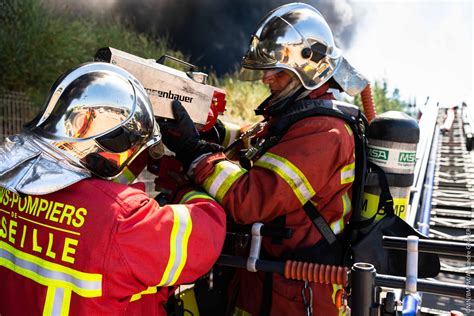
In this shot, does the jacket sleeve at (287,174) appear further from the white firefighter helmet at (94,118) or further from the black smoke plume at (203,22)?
the black smoke plume at (203,22)

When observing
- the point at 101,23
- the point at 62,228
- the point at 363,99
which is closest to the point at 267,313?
the point at 62,228

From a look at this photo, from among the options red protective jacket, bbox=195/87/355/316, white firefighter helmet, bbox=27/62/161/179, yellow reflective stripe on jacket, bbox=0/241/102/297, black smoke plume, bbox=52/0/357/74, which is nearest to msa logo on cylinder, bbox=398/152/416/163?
red protective jacket, bbox=195/87/355/316

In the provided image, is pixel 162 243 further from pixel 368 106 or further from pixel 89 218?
pixel 368 106

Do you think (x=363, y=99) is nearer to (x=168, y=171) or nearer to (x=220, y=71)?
(x=168, y=171)

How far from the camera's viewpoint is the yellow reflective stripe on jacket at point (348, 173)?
2199mm

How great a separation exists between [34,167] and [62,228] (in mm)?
242

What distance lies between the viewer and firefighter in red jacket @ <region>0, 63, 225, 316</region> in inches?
59.7

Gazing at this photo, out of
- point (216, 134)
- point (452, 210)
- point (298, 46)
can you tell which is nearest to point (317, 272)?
point (298, 46)

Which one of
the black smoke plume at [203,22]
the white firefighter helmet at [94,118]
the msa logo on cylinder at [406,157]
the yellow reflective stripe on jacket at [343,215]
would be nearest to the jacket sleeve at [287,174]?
the yellow reflective stripe on jacket at [343,215]

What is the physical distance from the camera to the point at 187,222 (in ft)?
5.35

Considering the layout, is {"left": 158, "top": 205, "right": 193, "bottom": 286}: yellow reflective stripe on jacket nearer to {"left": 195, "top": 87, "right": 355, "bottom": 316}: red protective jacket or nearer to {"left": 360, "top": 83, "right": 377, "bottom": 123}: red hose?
{"left": 195, "top": 87, "right": 355, "bottom": 316}: red protective jacket

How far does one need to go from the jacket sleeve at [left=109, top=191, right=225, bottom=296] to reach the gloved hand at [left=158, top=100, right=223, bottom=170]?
547mm

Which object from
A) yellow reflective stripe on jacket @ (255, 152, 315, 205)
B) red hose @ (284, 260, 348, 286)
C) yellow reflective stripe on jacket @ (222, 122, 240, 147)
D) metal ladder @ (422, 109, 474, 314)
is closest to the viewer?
red hose @ (284, 260, 348, 286)

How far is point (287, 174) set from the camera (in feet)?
6.88
